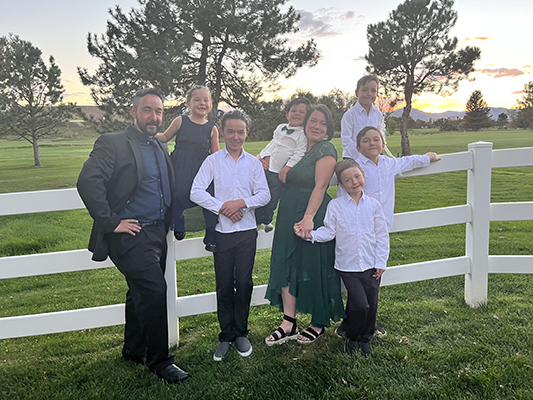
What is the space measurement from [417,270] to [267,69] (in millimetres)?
15041

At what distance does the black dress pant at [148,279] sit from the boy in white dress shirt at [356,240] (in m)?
1.06

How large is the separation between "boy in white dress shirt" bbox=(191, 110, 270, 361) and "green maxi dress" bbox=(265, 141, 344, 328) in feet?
0.76

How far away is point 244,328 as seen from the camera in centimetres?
337

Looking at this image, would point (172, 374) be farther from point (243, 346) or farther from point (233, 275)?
point (233, 275)

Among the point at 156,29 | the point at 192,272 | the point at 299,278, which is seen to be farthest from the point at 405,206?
the point at 156,29

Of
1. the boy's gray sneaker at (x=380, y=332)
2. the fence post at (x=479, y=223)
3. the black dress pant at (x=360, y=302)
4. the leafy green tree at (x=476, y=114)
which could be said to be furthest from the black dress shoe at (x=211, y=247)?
the leafy green tree at (x=476, y=114)

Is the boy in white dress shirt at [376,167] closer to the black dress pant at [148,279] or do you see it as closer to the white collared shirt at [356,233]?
the white collared shirt at [356,233]

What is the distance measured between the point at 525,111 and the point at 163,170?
5943cm

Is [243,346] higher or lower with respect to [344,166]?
lower

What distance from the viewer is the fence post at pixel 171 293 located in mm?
3449

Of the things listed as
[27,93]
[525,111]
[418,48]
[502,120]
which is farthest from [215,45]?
[502,120]

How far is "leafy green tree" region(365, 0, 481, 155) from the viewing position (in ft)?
86.9

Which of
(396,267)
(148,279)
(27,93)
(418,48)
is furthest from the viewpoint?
(27,93)

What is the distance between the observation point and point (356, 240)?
3096mm
